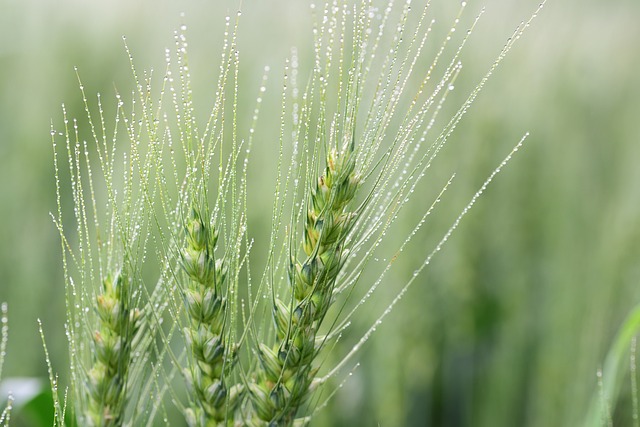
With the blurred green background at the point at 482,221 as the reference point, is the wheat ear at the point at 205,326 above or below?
above

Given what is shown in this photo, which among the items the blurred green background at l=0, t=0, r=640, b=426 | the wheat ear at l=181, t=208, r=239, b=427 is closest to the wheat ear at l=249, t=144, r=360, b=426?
the wheat ear at l=181, t=208, r=239, b=427

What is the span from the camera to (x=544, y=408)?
148cm

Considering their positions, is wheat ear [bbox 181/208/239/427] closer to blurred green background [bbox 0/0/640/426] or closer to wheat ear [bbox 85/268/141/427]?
wheat ear [bbox 85/268/141/427]

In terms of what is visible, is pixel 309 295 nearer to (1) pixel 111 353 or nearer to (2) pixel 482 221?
(1) pixel 111 353

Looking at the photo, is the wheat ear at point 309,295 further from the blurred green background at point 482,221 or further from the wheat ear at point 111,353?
the blurred green background at point 482,221

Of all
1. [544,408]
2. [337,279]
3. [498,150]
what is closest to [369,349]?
[544,408]

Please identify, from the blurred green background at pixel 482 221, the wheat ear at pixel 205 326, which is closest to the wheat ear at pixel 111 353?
the wheat ear at pixel 205 326

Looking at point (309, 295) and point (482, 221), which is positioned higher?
point (309, 295)

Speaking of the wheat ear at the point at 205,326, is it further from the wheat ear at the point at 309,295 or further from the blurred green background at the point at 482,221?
the blurred green background at the point at 482,221

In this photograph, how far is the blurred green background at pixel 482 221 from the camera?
1.49 m

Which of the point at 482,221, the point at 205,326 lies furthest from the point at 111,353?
the point at 482,221

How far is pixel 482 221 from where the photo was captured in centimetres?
173

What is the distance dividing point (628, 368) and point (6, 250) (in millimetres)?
1158

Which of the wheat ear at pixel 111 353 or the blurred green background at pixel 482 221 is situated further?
the blurred green background at pixel 482 221
